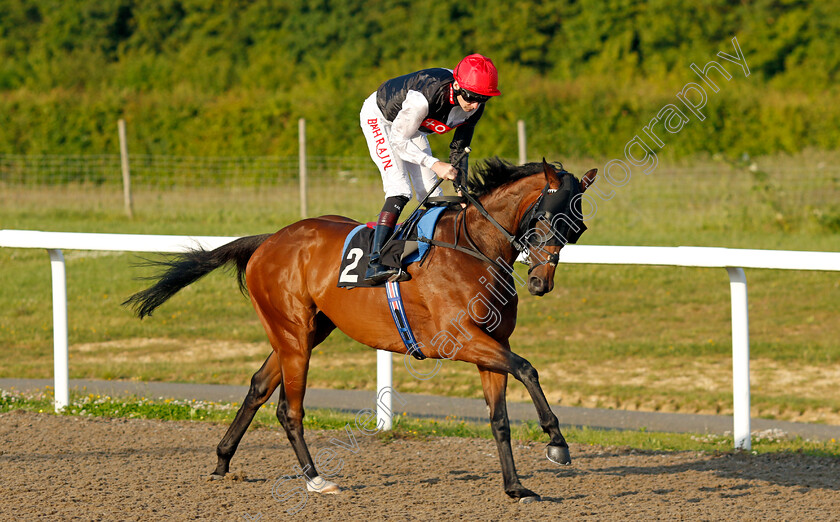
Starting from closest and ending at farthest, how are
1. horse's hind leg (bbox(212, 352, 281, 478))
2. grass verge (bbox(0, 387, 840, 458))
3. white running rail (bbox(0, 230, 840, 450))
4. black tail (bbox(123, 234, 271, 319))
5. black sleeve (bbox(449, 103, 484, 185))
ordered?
black sleeve (bbox(449, 103, 484, 185)) → horse's hind leg (bbox(212, 352, 281, 478)) → white running rail (bbox(0, 230, 840, 450)) → black tail (bbox(123, 234, 271, 319)) → grass verge (bbox(0, 387, 840, 458))

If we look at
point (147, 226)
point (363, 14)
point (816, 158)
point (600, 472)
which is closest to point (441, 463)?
point (600, 472)

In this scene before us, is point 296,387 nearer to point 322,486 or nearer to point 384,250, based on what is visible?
point 322,486

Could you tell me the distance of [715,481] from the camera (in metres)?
4.87

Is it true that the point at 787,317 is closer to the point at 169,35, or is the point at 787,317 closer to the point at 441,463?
the point at 441,463

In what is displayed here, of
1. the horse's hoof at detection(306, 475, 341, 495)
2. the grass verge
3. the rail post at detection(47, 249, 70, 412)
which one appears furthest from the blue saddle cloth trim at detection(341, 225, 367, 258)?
the rail post at detection(47, 249, 70, 412)

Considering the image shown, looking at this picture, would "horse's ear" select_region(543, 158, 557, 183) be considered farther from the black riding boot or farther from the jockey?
the black riding boot

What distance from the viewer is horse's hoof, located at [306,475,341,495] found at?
15.4 ft

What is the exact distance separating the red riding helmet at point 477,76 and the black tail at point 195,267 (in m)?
1.66

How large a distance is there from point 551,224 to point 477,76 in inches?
31.7

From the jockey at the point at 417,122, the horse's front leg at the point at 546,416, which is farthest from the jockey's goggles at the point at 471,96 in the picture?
the horse's front leg at the point at 546,416

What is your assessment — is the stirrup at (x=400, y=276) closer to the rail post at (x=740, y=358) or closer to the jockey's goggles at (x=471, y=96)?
the jockey's goggles at (x=471, y=96)

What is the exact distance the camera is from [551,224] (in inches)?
169

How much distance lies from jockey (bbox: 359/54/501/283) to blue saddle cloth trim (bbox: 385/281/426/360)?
6cm

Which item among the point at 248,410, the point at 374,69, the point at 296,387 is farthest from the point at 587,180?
the point at 374,69
